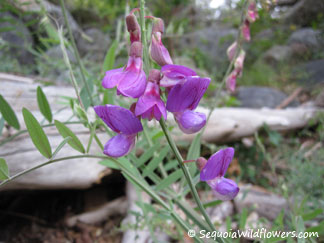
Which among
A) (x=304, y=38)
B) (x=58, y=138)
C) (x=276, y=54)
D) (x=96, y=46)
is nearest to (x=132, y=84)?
(x=58, y=138)

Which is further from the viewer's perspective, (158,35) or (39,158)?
(39,158)

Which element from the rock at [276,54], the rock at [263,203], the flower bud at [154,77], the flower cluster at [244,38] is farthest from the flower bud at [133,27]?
the rock at [276,54]

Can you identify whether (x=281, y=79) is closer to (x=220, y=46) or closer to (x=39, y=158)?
(x=220, y=46)

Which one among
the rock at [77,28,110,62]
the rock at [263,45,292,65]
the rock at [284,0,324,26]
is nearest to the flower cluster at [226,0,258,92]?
the rock at [77,28,110,62]

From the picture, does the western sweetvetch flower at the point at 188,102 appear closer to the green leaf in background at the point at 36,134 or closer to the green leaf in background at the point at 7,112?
the green leaf in background at the point at 36,134

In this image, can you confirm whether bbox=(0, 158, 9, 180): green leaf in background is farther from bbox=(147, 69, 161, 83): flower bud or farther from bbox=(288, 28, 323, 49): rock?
bbox=(288, 28, 323, 49): rock

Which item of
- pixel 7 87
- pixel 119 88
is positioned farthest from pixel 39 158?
pixel 119 88
